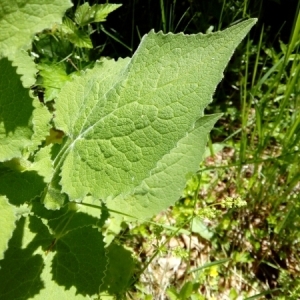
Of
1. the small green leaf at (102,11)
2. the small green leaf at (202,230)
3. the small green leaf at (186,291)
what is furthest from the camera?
the small green leaf at (202,230)

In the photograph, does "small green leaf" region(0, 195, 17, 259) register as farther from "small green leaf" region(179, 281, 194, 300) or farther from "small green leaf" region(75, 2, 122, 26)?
"small green leaf" region(75, 2, 122, 26)

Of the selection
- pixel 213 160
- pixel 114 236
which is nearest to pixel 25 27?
pixel 114 236

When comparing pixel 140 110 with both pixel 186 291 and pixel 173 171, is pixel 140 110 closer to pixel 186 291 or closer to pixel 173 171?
pixel 173 171

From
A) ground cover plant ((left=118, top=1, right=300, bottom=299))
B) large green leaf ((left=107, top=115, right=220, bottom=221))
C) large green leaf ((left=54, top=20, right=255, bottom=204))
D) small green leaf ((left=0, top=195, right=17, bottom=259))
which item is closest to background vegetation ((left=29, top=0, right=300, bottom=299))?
ground cover plant ((left=118, top=1, right=300, bottom=299))

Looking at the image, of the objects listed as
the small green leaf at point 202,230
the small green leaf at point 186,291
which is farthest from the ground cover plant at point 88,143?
the small green leaf at point 202,230

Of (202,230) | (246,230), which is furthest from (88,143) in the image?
(246,230)

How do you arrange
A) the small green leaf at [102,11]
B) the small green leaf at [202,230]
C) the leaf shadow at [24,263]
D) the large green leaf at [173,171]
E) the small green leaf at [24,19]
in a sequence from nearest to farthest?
the small green leaf at [24,19], the leaf shadow at [24,263], the large green leaf at [173,171], the small green leaf at [102,11], the small green leaf at [202,230]

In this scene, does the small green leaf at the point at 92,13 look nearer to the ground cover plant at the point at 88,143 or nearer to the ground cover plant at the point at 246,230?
the ground cover plant at the point at 246,230
